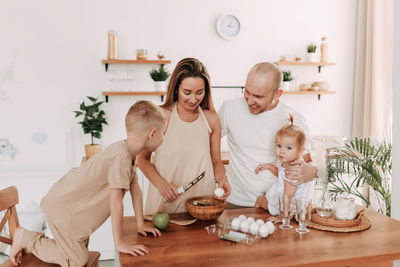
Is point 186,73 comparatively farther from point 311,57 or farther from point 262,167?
point 311,57

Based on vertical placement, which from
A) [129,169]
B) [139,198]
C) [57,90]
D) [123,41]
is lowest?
[139,198]

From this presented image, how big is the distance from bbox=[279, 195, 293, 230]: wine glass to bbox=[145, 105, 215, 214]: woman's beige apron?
1.61 feet

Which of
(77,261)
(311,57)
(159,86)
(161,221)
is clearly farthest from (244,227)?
(311,57)

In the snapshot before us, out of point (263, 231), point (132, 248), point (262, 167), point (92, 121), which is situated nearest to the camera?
point (132, 248)

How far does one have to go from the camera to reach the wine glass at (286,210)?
5.16 ft

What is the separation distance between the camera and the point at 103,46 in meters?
3.84

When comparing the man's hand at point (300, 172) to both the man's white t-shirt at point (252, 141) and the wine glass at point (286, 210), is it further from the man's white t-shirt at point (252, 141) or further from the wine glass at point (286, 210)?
the man's white t-shirt at point (252, 141)

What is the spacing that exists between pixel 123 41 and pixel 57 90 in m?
0.82

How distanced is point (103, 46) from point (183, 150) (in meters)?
2.33

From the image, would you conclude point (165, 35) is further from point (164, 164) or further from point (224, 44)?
point (164, 164)

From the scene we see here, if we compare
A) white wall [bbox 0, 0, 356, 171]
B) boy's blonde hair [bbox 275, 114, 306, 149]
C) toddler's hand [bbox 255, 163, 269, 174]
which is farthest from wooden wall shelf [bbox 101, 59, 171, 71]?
boy's blonde hair [bbox 275, 114, 306, 149]

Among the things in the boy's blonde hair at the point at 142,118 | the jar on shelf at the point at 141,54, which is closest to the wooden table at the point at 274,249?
the boy's blonde hair at the point at 142,118

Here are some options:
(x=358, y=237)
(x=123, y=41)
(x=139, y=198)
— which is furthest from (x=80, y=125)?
(x=358, y=237)

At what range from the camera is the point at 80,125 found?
12.7 ft
